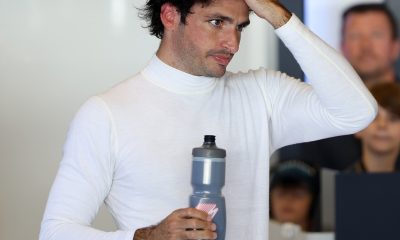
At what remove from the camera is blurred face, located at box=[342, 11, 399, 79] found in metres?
3.73

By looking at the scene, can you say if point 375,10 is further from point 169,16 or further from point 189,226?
point 189,226

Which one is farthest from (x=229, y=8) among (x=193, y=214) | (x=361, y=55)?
(x=361, y=55)

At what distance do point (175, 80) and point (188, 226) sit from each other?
577 millimetres

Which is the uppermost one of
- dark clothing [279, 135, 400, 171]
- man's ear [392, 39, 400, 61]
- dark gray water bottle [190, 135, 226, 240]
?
man's ear [392, 39, 400, 61]

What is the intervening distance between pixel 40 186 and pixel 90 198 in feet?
5.33

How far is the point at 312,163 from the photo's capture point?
3699 millimetres

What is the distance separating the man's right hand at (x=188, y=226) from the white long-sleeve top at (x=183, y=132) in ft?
0.67

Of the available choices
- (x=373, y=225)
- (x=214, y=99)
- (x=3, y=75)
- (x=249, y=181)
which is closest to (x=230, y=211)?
(x=249, y=181)

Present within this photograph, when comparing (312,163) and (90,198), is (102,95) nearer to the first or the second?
(90,198)

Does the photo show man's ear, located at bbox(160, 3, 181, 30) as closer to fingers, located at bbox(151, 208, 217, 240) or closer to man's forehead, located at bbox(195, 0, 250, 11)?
man's forehead, located at bbox(195, 0, 250, 11)

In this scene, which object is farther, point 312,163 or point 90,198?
point 312,163

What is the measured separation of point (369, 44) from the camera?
3758mm

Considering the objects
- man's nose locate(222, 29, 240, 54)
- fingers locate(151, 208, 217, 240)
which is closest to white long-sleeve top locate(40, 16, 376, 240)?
man's nose locate(222, 29, 240, 54)

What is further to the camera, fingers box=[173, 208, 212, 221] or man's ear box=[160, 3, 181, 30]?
man's ear box=[160, 3, 181, 30]
